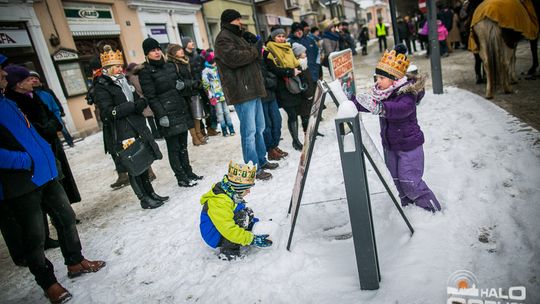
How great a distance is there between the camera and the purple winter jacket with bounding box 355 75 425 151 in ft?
8.30

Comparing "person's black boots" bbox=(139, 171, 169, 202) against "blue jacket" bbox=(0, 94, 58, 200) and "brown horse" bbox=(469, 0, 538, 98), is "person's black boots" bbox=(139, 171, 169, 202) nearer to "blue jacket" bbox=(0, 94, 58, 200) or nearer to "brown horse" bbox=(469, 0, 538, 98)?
"blue jacket" bbox=(0, 94, 58, 200)

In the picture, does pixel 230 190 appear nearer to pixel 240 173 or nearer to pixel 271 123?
pixel 240 173

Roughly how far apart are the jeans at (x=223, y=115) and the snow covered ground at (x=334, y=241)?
261 cm

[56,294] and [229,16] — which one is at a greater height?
[229,16]

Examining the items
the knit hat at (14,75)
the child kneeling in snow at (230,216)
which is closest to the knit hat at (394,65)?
the child kneeling in snow at (230,216)

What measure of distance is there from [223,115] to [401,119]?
15.8 ft

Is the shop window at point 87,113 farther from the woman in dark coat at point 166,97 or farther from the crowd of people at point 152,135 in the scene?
the woman in dark coat at point 166,97

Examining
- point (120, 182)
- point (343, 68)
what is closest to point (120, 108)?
point (120, 182)

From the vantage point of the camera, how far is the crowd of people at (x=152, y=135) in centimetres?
245

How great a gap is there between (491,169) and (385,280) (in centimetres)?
196

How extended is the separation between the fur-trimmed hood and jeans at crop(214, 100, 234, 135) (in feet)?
15.3

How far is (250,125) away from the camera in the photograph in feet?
13.6

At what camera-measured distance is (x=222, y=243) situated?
111 inches

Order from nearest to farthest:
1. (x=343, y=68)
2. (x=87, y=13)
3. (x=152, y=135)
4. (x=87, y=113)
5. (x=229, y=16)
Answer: (x=229, y=16) < (x=152, y=135) < (x=343, y=68) < (x=87, y=113) < (x=87, y=13)
